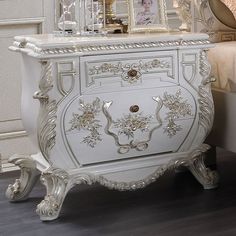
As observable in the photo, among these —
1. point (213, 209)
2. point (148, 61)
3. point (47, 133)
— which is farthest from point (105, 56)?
point (213, 209)

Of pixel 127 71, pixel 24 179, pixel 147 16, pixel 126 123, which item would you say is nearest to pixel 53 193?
pixel 24 179

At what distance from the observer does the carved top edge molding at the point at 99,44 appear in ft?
7.80

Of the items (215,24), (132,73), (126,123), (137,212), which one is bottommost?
(137,212)

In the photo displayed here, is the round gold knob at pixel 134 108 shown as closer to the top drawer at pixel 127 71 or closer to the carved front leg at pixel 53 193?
the top drawer at pixel 127 71

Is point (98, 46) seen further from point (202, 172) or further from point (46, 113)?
point (202, 172)

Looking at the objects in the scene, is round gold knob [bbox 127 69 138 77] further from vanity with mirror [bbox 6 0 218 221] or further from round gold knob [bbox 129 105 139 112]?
round gold knob [bbox 129 105 139 112]

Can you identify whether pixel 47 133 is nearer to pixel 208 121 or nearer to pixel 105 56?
pixel 105 56

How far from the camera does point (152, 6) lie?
2.81 metres

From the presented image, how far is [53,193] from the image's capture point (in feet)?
8.17

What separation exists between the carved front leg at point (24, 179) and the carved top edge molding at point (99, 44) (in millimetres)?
463

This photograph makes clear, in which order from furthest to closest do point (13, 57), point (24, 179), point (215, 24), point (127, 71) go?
point (13, 57), point (215, 24), point (24, 179), point (127, 71)

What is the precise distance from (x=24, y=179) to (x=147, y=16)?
2.90ft

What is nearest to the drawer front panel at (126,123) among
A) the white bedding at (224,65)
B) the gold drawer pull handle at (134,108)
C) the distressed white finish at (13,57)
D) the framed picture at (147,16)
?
the gold drawer pull handle at (134,108)

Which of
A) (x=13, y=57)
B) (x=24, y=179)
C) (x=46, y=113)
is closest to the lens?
(x=46, y=113)
